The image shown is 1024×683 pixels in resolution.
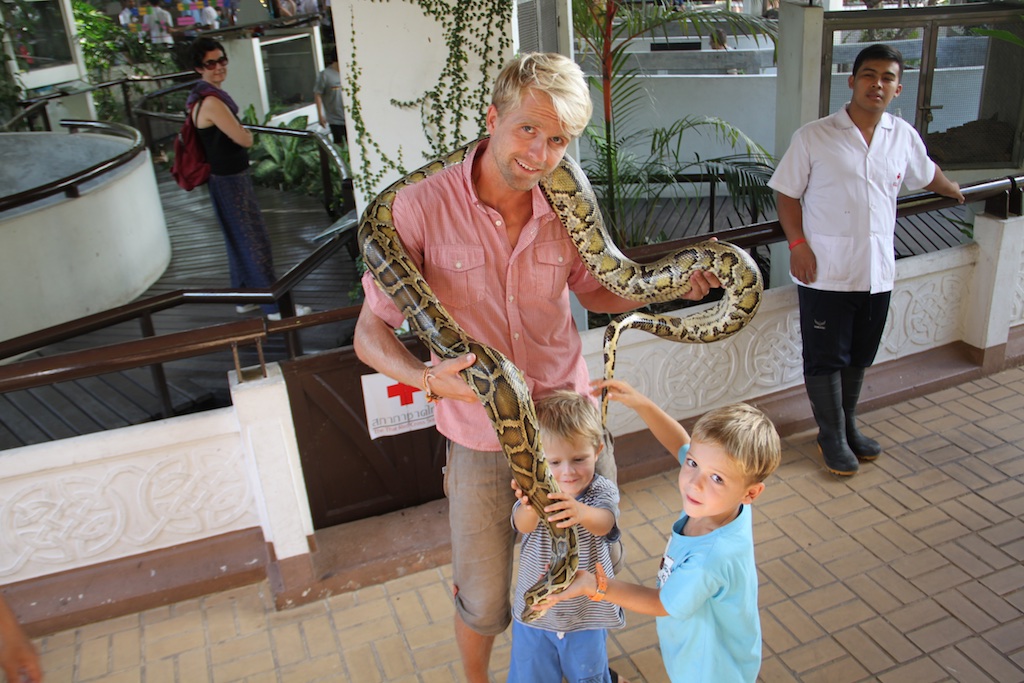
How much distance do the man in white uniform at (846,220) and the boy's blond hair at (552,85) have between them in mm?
2278

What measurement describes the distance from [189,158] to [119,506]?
3.12 m

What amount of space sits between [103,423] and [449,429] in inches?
139

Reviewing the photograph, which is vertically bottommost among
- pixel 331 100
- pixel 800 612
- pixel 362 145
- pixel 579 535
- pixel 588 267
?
pixel 800 612

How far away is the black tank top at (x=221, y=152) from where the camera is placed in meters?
5.94

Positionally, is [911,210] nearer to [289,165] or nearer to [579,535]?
[579,535]

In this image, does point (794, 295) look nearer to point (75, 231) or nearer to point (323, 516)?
point (323, 516)

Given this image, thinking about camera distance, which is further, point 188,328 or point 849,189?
point 188,328

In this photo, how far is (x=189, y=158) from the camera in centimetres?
599

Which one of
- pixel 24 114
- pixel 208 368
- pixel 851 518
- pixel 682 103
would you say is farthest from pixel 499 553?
pixel 24 114

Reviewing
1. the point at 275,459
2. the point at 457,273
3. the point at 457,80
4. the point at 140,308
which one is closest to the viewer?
the point at 457,273

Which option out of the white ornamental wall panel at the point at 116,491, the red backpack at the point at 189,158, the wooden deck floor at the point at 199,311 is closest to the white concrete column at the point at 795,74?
the wooden deck floor at the point at 199,311

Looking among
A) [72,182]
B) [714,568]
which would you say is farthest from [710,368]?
[72,182]

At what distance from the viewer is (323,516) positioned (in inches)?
159

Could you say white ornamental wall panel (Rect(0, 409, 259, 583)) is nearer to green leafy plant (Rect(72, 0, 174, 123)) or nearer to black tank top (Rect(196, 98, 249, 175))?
black tank top (Rect(196, 98, 249, 175))
